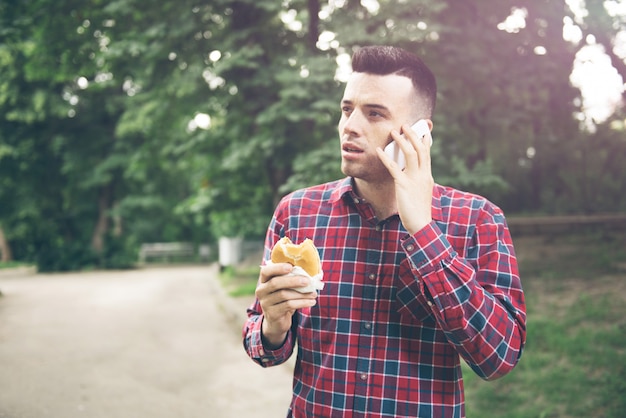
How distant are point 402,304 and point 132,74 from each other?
9649mm

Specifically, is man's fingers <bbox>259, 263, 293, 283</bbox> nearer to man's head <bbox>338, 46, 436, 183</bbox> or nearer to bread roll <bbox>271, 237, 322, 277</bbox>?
bread roll <bbox>271, 237, 322, 277</bbox>

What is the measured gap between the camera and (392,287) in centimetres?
214

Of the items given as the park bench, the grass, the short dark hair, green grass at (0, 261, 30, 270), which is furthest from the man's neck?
the park bench

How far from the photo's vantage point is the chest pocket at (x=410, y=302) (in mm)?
2064

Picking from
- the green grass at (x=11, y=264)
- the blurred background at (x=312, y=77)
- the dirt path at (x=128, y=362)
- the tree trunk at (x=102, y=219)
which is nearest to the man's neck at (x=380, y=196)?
the dirt path at (x=128, y=362)

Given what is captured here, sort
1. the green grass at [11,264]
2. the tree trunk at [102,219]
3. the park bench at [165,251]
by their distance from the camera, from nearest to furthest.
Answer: the green grass at [11,264] → the tree trunk at [102,219] → the park bench at [165,251]

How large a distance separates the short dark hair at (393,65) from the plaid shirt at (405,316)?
432 millimetres

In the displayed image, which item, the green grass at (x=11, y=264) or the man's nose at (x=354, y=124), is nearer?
the man's nose at (x=354, y=124)

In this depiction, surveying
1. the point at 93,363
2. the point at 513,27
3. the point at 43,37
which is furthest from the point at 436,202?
the point at 43,37

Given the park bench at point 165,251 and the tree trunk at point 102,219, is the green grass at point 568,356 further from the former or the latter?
the park bench at point 165,251

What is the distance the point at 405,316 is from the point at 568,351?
183 inches

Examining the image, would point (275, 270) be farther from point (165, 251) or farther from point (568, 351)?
point (165, 251)

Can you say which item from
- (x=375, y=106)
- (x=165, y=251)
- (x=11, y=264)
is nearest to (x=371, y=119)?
(x=375, y=106)

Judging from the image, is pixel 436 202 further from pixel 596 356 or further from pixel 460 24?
pixel 460 24
